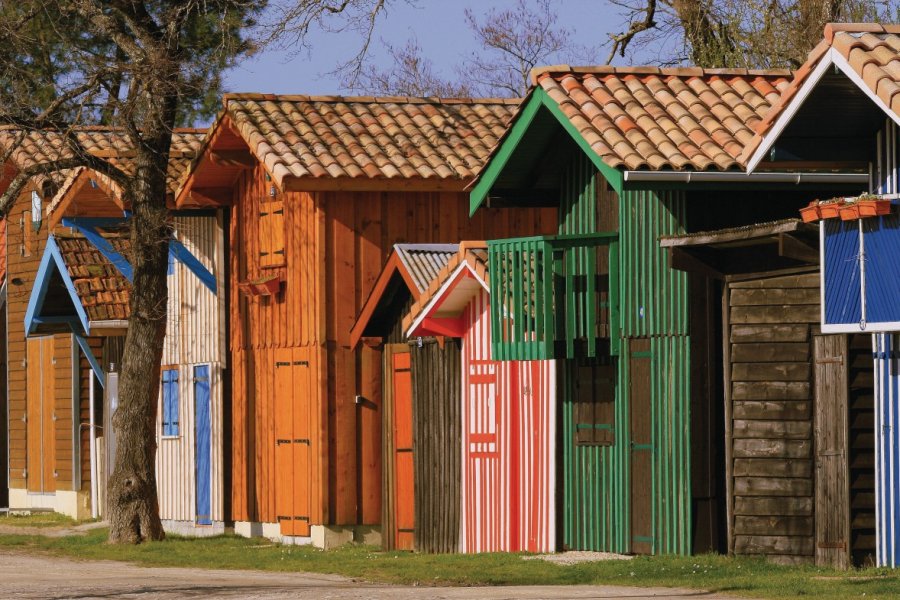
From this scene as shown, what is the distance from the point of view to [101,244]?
91.2 ft

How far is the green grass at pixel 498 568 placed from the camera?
578 inches

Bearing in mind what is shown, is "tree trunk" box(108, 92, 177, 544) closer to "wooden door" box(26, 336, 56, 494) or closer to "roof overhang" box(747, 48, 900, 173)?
"wooden door" box(26, 336, 56, 494)

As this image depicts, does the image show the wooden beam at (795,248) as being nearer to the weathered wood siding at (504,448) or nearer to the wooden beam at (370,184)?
the weathered wood siding at (504,448)

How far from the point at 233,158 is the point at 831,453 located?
1138 centimetres

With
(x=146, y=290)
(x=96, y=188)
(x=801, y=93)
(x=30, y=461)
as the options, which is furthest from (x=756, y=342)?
(x=30, y=461)

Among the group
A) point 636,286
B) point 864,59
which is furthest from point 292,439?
point 864,59

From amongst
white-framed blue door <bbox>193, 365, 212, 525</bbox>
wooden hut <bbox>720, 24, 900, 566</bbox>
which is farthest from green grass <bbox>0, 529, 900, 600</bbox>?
white-framed blue door <bbox>193, 365, 212, 525</bbox>

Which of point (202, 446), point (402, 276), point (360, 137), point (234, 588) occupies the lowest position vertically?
point (234, 588)

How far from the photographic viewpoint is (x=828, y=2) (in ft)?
103

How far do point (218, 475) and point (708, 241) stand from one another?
1156 cm

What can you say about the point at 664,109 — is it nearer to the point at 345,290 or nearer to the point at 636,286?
the point at 636,286

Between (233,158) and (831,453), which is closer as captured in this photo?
(831,453)

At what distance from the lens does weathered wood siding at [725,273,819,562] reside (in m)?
16.7

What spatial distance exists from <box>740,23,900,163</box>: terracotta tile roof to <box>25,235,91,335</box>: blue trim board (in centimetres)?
1518
